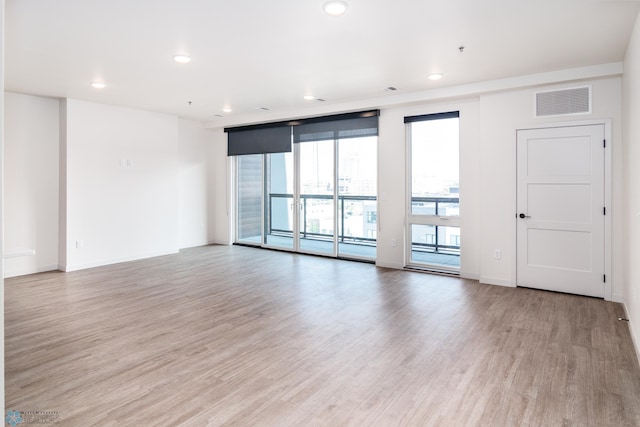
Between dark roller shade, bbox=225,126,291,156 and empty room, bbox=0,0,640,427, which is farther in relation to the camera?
dark roller shade, bbox=225,126,291,156

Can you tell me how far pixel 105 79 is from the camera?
4883 mm

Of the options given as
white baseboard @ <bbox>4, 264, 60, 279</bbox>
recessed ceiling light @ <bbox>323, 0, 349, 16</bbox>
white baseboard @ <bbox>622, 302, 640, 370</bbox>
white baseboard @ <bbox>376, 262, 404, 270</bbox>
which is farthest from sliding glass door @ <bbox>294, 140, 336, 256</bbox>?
white baseboard @ <bbox>622, 302, 640, 370</bbox>

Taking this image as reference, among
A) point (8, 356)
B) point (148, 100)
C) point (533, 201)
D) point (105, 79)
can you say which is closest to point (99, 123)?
point (148, 100)

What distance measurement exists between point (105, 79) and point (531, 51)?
4.86 m

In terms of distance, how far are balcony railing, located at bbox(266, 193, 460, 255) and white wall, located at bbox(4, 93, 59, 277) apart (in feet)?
12.1

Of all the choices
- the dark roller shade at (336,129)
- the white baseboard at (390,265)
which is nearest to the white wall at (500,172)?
the white baseboard at (390,265)

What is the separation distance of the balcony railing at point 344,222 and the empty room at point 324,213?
0.13ft

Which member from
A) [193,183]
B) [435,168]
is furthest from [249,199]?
[435,168]

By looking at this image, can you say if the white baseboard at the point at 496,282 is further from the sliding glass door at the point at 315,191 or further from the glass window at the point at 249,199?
the glass window at the point at 249,199

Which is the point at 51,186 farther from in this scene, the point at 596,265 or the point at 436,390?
the point at 596,265

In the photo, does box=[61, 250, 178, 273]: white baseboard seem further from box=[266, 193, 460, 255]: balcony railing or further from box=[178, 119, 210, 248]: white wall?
box=[266, 193, 460, 255]: balcony railing

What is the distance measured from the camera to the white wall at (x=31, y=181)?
5551mm

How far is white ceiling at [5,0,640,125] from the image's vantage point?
2961 millimetres

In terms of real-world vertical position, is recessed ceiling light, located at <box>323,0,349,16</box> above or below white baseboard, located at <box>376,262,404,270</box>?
above
